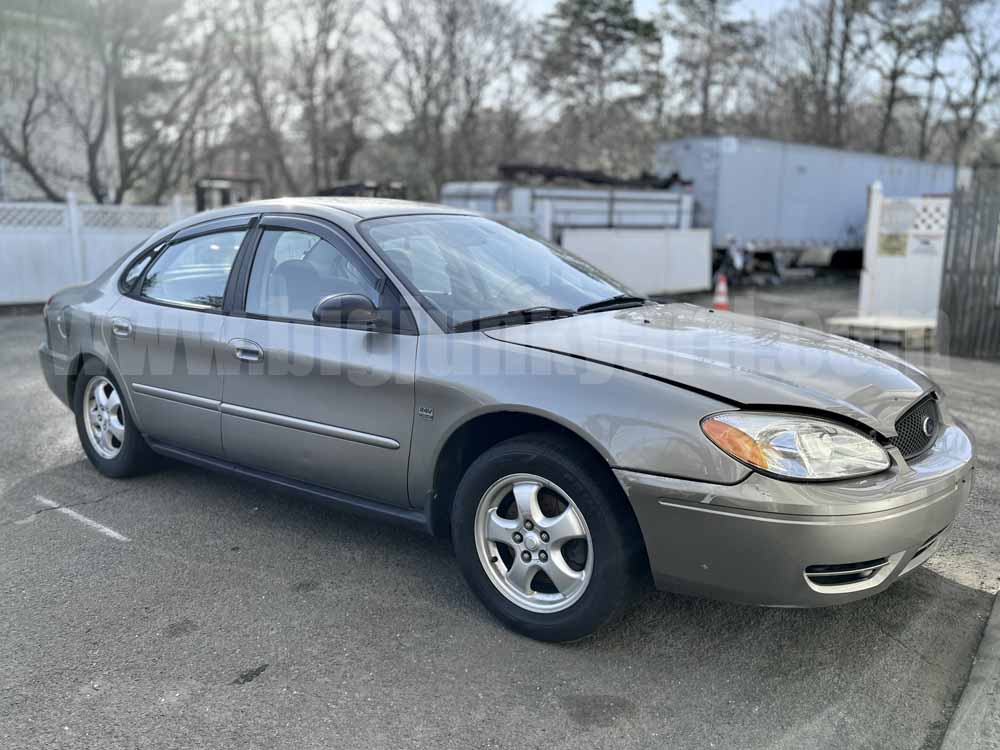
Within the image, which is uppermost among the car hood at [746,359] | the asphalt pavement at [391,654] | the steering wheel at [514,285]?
the steering wheel at [514,285]

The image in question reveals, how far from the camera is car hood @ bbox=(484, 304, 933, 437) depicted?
276 centimetres

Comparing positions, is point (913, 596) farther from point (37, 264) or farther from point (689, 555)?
point (37, 264)

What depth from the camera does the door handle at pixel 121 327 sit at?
4465 millimetres

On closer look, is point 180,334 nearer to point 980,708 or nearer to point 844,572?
point 844,572

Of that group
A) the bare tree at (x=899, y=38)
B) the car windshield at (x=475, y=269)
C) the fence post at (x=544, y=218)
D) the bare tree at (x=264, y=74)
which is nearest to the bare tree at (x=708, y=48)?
the bare tree at (x=899, y=38)

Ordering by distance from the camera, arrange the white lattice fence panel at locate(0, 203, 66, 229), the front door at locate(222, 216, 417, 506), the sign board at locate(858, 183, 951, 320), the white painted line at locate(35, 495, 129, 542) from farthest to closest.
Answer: the white lattice fence panel at locate(0, 203, 66, 229) < the sign board at locate(858, 183, 951, 320) < the white painted line at locate(35, 495, 129, 542) < the front door at locate(222, 216, 417, 506)

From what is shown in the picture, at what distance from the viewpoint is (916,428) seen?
300cm

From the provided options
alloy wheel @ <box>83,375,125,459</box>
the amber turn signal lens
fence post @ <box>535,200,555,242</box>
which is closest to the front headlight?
the amber turn signal lens

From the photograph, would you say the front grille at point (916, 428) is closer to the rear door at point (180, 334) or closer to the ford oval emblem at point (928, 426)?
the ford oval emblem at point (928, 426)

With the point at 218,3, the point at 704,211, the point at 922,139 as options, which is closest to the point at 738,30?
the point at 922,139

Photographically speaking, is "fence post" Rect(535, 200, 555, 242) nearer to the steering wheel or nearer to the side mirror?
the steering wheel

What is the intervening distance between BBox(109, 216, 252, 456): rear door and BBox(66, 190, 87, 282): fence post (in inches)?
387

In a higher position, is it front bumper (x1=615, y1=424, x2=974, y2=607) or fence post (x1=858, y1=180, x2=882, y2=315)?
fence post (x1=858, y1=180, x2=882, y2=315)

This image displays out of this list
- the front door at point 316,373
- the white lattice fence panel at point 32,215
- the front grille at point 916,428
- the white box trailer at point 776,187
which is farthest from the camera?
the white box trailer at point 776,187
